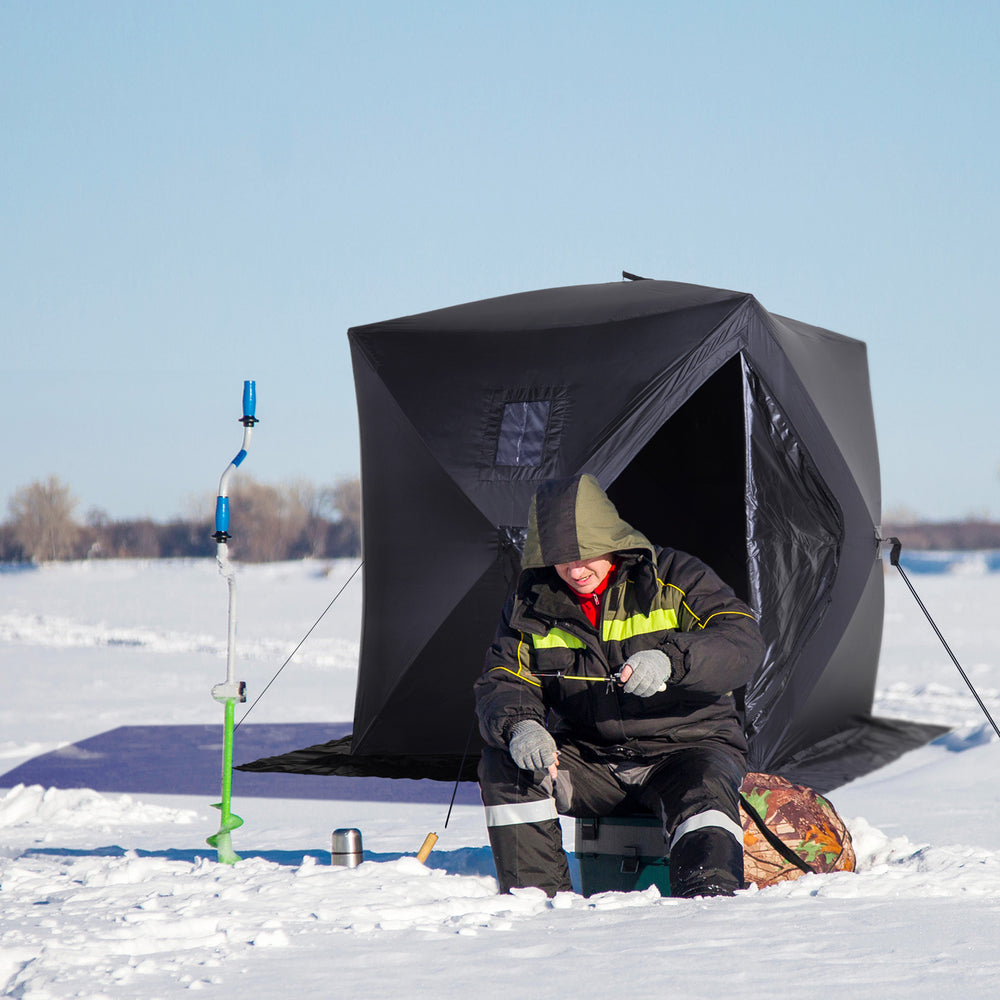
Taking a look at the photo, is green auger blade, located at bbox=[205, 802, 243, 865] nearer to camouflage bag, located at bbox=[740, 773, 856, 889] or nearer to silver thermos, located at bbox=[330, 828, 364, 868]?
silver thermos, located at bbox=[330, 828, 364, 868]

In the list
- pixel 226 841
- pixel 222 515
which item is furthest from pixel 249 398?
pixel 226 841

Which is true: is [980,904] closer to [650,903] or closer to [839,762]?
[650,903]

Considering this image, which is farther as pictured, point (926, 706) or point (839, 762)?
point (926, 706)

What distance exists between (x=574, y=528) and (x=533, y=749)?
0.54m

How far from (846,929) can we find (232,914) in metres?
1.26

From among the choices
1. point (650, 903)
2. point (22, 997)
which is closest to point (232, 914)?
point (22, 997)

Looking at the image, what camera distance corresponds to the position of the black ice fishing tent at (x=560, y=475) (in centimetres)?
525

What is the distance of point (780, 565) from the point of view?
5.51 meters

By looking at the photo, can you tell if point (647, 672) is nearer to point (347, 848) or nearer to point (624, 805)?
point (624, 805)

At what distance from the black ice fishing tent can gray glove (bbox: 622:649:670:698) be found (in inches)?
84.3

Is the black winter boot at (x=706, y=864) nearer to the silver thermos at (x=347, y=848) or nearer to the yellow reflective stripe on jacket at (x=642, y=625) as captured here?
the yellow reflective stripe on jacket at (x=642, y=625)

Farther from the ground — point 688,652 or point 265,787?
point 688,652

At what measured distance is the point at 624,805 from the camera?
3.24m

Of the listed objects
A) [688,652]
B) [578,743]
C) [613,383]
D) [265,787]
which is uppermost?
[613,383]
